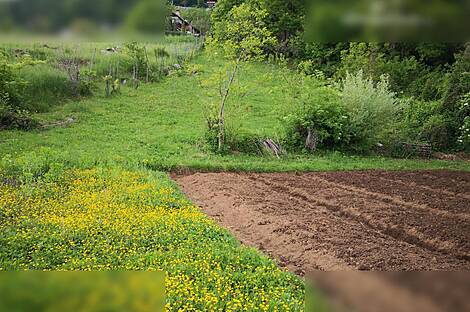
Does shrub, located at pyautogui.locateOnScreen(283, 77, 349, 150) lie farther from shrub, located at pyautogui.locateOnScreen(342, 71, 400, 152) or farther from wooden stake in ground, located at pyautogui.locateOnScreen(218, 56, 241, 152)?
wooden stake in ground, located at pyautogui.locateOnScreen(218, 56, 241, 152)

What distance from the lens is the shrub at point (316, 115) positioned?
16641 mm

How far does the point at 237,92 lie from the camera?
53.0 ft

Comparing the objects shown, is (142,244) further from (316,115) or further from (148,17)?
(316,115)

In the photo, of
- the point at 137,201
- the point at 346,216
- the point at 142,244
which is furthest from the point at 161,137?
the point at 142,244

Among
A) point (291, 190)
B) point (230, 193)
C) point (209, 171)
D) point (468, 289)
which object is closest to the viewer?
point (468, 289)

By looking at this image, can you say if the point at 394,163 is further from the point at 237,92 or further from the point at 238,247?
the point at 238,247

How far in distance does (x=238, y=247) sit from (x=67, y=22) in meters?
6.66

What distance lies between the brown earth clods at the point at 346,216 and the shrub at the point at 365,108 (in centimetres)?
251

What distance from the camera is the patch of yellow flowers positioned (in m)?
5.08

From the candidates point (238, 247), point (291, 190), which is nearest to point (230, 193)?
point (291, 190)

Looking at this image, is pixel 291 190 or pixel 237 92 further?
pixel 237 92

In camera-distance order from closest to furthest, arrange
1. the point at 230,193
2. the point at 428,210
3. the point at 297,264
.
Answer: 1. the point at 297,264
2. the point at 428,210
3. the point at 230,193

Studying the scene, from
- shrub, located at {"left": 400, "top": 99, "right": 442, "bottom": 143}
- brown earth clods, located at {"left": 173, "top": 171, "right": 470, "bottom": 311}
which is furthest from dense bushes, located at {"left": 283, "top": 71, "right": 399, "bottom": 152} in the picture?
brown earth clods, located at {"left": 173, "top": 171, "right": 470, "bottom": 311}

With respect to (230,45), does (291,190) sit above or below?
below
